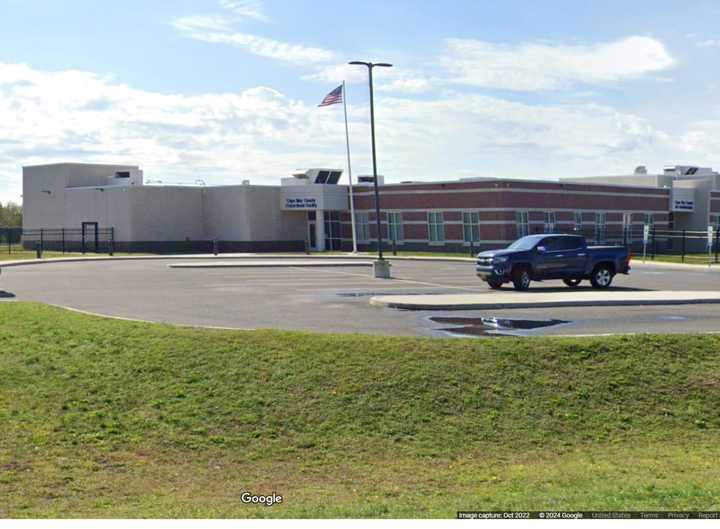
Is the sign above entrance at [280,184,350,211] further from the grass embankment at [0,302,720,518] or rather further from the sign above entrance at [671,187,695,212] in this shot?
the grass embankment at [0,302,720,518]

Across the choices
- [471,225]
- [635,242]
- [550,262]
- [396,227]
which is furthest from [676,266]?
[635,242]

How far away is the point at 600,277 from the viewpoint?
105ft

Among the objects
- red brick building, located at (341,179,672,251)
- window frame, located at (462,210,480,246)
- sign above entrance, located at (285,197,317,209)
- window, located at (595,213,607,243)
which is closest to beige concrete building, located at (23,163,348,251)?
sign above entrance, located at (285,197,317,209)

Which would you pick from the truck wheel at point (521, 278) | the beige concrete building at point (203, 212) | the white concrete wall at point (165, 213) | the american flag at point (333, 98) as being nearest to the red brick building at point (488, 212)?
the beige concrete building at point (203, 212)

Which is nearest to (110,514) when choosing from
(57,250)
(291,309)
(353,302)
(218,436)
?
(218,436)

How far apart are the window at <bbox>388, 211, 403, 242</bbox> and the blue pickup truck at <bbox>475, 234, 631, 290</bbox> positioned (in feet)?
127

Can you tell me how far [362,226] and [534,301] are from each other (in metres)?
49.1

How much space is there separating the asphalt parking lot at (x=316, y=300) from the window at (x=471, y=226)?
75.4 feet

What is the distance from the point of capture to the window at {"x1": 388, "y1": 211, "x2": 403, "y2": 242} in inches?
2788

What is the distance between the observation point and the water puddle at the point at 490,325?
61.5 ft

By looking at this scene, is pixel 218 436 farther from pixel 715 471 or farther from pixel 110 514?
pixel 715 471

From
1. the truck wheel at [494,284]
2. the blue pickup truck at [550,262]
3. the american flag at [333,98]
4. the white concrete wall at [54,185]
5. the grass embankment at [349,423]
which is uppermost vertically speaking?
the american flag at [333,98]

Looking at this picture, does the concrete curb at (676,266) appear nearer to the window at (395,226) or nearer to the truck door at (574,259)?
the truck door at (574,259)

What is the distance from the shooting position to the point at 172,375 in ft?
50.1
